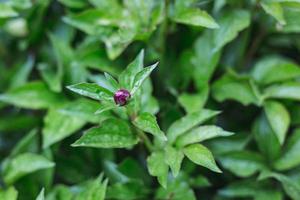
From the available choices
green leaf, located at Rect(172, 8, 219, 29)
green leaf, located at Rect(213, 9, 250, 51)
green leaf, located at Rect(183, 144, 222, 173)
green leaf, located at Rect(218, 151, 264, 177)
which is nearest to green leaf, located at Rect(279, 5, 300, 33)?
green leaf, located at Rect(213, 9, 250, 51)

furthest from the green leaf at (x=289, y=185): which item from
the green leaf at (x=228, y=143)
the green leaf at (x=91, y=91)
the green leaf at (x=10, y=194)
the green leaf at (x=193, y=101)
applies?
the green leaf at (x=10, y=194)

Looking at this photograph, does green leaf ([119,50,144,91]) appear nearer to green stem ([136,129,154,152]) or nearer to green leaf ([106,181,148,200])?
green stem ([136,129,154,152])

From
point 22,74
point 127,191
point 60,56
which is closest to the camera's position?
point 127,191

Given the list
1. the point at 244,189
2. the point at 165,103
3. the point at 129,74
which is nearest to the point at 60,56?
the point at 165,103

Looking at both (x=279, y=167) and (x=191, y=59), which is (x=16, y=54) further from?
(x=279, y=167)

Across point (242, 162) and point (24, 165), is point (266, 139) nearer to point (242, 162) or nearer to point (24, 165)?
point (242, 162)
